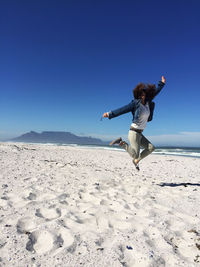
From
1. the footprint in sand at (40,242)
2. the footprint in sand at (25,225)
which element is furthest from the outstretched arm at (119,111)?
the footprint in sand at (40,242)

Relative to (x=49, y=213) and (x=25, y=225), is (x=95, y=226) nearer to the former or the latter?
(x=49, y=213)

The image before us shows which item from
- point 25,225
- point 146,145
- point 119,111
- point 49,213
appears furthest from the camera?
point 146,145

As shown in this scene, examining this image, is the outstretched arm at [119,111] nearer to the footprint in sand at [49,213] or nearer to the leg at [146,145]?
the leg at [146,145]

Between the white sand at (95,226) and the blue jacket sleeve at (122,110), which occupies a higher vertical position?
the blue jacket sleeve at (122,110)

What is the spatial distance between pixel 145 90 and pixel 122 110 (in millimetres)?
796

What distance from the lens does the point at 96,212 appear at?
3.06 metres

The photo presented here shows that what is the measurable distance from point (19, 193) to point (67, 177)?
1.82 m

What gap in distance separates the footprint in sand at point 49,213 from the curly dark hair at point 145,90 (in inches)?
129

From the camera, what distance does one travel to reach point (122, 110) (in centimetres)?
455

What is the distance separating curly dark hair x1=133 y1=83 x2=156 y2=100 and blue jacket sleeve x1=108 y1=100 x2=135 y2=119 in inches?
11.1

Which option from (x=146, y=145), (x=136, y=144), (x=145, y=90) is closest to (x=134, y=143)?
(x=136, y=144)

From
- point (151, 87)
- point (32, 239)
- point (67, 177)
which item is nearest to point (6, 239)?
point (32, 239)

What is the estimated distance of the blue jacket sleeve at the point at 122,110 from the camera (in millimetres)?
4496

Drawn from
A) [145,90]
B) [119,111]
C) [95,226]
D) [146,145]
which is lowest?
[95,226]
